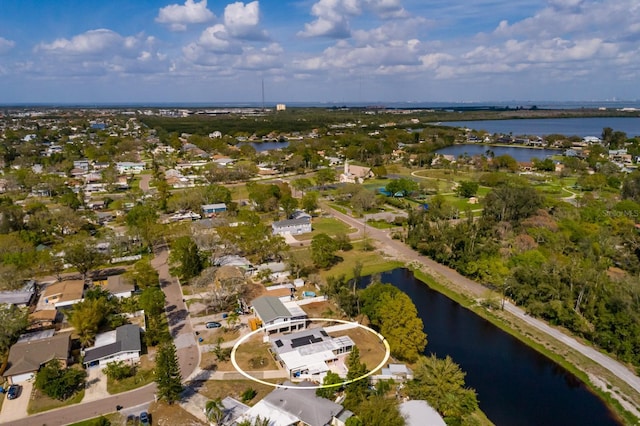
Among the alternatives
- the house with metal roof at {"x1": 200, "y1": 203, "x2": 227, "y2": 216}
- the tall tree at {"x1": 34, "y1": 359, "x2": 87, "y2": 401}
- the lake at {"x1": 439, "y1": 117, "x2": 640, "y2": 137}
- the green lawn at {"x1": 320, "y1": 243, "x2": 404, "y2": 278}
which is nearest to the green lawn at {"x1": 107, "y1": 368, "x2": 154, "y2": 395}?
the tall tree at {"x1": 34, "y1": 359, "x2": 87, "y2": 401}

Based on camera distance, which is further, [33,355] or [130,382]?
[33,355]

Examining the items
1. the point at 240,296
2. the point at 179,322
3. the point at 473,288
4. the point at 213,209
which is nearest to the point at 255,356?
the point at 179,322

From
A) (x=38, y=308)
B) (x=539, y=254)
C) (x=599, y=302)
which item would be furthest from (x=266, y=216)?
(x=599, y=302)

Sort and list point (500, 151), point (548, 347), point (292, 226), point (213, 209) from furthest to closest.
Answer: point (500, 151) → point (213, 209) → point (292, 226) → point (548, 347)

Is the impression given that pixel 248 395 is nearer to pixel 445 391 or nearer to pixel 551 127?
pixel 445 391

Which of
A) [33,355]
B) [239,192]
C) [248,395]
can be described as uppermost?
[33,355]

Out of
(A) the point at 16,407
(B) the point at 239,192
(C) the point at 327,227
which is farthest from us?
(B) the point at 239,192

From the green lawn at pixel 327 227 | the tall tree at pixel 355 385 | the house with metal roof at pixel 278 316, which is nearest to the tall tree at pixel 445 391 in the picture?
the tall tree at pixel 355 385
